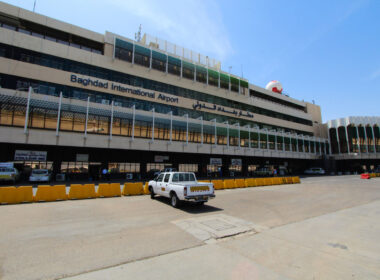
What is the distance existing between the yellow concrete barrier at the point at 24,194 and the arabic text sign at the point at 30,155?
14807mm

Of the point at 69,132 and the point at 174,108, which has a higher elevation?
the point at 174,108

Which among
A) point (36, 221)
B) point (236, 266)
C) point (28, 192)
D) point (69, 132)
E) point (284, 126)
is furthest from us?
point (284, 126)

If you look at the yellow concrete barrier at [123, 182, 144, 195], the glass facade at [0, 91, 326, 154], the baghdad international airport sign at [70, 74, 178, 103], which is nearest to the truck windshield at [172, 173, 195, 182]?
the yellow concrete barrier at [123, 182, 144, 195]

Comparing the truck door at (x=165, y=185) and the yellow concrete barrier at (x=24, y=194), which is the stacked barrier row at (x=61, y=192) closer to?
the yellow concrete barrier at (x=24, y=194)

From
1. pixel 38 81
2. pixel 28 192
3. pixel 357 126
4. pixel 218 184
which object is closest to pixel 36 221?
pixel 28 192

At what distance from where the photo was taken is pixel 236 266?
4.27 meters

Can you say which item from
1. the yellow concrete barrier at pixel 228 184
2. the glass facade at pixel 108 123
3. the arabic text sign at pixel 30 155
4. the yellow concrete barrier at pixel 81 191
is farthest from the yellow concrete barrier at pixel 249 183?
the arabic text sign at pixel 30 155

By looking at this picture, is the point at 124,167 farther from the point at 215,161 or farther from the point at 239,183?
the point at 239,183

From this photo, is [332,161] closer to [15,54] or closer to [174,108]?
[174,108]

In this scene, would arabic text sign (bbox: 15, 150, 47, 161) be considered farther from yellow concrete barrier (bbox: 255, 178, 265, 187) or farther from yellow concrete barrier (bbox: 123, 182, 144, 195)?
yellow concrete barrier (bbox: 255, 178, 265, 187)

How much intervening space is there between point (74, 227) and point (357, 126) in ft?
212

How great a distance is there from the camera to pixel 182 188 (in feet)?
32.1

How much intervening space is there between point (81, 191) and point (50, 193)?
169 cm

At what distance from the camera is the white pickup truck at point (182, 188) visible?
973 centimetres
